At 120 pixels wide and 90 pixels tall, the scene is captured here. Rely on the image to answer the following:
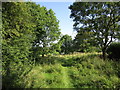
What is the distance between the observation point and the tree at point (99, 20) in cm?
880

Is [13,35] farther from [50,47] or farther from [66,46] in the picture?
[66,46]

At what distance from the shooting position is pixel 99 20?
9.11 meters

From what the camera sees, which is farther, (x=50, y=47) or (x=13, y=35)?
(x=50, y=47)

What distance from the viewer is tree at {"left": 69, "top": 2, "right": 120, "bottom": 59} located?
880 cm

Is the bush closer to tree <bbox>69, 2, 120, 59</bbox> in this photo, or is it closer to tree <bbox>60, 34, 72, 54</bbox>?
tree <bbox>69, 2, 120, 59</bbox>

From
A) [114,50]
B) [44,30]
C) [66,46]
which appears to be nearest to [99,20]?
[114,50]

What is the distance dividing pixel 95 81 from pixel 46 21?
24.0ft

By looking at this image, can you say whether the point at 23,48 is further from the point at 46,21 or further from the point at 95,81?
the point at 46,21

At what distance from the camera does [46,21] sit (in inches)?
381

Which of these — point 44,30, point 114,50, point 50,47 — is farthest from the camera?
point 50,47

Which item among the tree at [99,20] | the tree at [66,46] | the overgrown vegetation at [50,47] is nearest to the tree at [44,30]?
the overgrown vegetation at [50,47]

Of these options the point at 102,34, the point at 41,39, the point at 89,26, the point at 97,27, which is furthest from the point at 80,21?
the point at 41,39

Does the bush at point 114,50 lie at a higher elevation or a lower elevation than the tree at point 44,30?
lower

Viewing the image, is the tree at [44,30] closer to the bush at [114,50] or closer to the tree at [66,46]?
the bush at [114,50]
